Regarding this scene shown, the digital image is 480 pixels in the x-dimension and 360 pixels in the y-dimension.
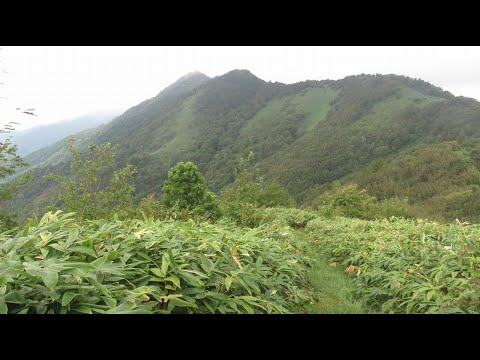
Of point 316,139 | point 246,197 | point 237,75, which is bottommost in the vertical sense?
point 316,139

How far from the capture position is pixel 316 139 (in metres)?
95.0

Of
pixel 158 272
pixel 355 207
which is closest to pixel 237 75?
pixel 355 207

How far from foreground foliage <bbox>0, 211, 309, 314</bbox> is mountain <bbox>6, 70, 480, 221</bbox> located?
29.3m

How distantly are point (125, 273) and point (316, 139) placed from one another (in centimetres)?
9613

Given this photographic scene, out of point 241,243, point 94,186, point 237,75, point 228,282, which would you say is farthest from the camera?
point 237,75

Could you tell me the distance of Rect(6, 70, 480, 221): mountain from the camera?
5331 cm

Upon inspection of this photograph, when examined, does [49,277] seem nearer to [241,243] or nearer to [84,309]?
[84,309]

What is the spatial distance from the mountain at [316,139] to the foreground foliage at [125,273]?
1152 inches

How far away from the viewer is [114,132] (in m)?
123

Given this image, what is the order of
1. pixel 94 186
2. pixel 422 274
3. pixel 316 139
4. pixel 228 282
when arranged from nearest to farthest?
pixel 228 282 < pixel 422 274 < pixel 94 186 < pixel 316 139

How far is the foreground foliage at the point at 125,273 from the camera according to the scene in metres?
1.85
